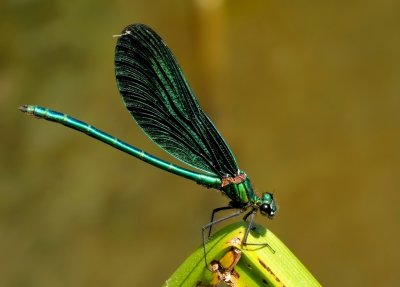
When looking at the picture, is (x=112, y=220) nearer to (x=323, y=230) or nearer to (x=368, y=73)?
(x=323, y=230)

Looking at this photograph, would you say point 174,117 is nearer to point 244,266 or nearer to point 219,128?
point 244,266

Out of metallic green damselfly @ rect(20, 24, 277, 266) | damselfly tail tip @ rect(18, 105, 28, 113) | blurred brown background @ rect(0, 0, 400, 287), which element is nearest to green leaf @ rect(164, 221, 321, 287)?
metallic green damselfly @ rect(20, 24, 277, 266)

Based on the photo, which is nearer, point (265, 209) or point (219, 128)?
point (265, 209)

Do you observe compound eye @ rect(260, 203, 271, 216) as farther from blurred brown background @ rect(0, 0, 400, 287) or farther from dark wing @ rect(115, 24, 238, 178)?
blurred brown background @ rect(0, 0, 400, 287)

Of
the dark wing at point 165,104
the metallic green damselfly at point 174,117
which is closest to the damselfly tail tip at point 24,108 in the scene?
the metallic green damselfly at point 174,117

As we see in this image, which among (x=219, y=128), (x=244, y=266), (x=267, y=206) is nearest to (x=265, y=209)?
(x=267, y=206)
